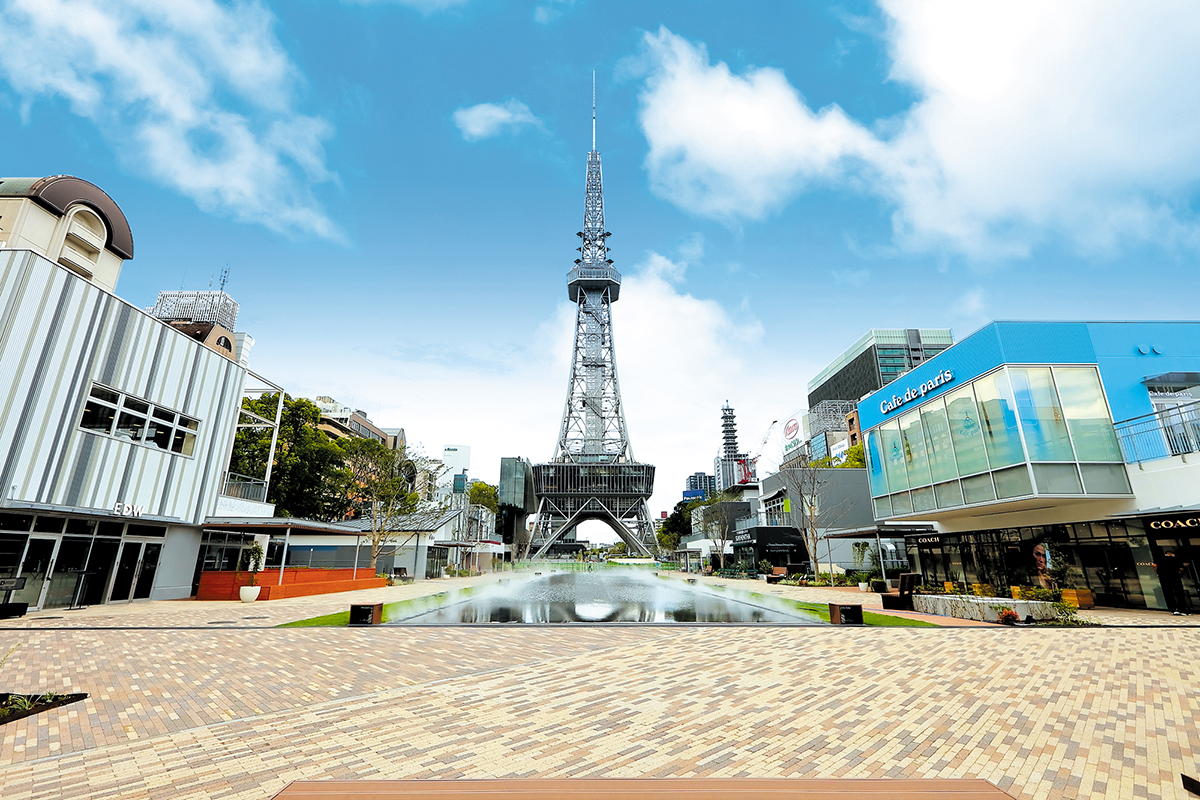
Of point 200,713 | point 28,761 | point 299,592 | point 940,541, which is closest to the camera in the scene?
point 28,761

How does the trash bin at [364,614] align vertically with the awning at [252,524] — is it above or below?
below

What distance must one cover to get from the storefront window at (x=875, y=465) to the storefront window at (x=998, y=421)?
7435 mm

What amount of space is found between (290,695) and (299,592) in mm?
18946

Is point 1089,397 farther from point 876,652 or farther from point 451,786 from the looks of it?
point 451,786

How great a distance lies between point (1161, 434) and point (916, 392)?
27.6ft

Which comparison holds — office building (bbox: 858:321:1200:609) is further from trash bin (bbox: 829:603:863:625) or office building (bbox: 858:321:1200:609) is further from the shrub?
trash bin (bbox: 829:603:863:625)

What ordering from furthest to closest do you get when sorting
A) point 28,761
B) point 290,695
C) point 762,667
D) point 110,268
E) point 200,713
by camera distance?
point 110,268
point 762,667
point 290,695
point 200,713
point 28,761

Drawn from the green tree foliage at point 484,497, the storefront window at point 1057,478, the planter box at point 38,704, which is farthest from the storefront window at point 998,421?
the green tree foliage at point 484,497

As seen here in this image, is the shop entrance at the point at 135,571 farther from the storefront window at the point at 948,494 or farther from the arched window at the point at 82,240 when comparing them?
the storefront window at the point at 948,494

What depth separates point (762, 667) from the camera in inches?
343

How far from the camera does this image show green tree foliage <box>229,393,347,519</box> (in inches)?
1551

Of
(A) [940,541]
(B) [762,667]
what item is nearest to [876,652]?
(B) [762,667]

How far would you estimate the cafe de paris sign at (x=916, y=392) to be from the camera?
889 inches

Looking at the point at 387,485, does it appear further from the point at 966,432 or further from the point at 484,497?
the point at 484,497
